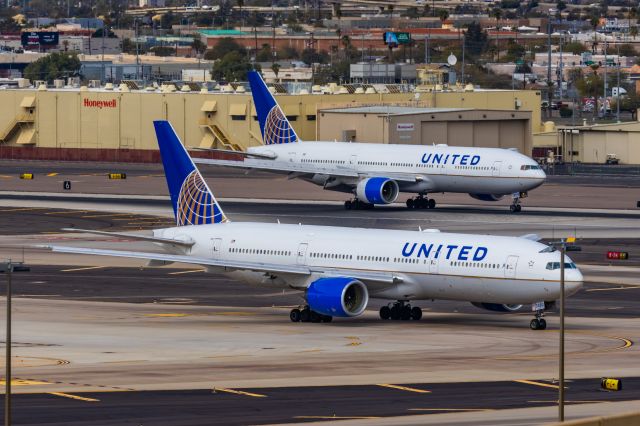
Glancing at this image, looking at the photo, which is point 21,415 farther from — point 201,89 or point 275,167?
point 201,89

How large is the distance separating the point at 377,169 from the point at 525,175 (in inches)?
452

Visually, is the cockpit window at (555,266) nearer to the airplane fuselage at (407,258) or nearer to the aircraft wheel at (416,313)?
the airplane fuselage at (407,258)

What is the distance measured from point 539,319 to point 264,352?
42.2 feet

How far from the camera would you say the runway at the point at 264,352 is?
159 feet

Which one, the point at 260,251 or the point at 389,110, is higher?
the point at 389,110

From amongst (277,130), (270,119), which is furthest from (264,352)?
(270,119)

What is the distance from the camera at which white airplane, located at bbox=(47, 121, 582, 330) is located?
65750 mm

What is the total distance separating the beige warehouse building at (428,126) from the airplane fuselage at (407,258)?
8258 centimetres

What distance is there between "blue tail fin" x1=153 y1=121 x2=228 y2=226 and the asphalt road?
24524 mm

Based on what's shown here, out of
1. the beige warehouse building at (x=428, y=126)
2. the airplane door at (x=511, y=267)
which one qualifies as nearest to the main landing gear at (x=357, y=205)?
the beige warehouse building at (x=428, y=126)

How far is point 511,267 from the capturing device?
65.6m

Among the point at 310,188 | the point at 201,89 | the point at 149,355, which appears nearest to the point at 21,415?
the point at 149,355

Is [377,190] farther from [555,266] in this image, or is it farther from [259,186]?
[555,266]

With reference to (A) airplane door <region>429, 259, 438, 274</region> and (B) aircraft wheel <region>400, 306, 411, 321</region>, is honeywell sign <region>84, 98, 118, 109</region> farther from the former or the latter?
(A) airplane door <region>429, 259, 438, 274</region>
